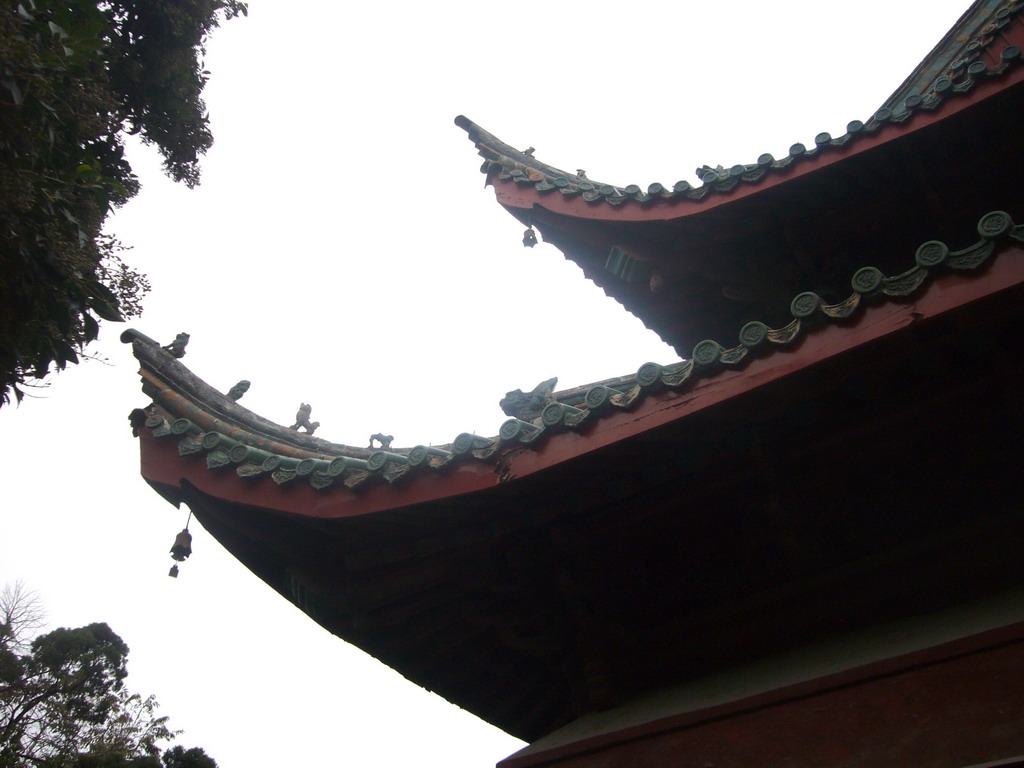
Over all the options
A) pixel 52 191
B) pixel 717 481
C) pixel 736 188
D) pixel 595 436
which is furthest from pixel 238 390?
pixel 736 188

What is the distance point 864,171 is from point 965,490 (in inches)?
80.0

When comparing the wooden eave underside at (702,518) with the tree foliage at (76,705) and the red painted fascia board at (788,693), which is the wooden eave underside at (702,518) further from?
the tree foliage at (76,705)

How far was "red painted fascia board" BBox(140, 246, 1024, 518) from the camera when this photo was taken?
2635 millimetres

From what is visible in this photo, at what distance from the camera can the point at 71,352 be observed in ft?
16.4

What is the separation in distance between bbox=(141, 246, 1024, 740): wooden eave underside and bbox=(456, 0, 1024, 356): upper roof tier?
69.8 inches

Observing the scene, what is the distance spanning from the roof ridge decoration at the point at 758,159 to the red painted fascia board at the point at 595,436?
6.75ft

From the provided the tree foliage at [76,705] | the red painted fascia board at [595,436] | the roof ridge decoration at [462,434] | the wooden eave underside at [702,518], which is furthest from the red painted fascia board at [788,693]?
the tree foliage at [76,705]

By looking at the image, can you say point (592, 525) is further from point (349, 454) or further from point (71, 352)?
point (71, 352)

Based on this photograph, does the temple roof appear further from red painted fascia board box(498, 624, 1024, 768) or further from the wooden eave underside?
red painted fascia board box(498, 624, 1024, 768)

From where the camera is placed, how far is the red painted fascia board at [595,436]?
8.64 feet

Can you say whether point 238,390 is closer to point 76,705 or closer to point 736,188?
point 736,188

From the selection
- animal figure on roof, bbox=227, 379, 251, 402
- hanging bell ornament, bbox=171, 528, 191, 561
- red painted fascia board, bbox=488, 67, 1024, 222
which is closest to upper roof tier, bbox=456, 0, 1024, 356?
red painted fascia board, bbox=488, 67, 1024, 222

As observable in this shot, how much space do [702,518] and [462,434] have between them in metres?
1.20

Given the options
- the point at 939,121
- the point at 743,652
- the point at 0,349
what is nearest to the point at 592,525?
the point at 743,652
